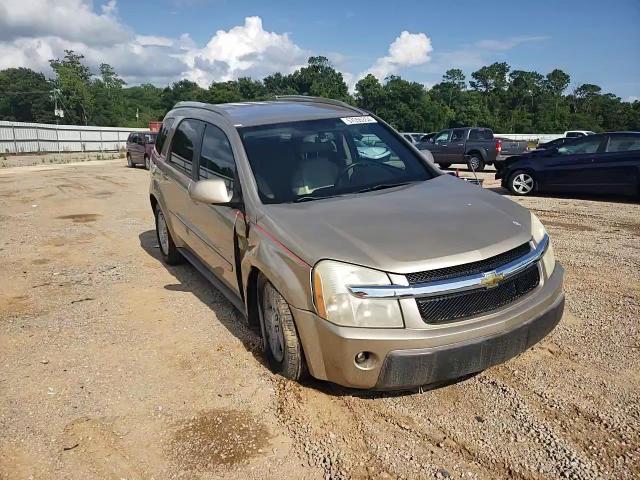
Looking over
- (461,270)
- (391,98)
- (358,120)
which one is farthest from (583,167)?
(391,98)

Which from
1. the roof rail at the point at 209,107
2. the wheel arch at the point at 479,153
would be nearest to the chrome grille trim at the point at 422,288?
the roof rail at the point at 209,107

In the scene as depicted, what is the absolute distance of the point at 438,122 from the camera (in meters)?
84.6

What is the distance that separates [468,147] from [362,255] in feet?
60.3

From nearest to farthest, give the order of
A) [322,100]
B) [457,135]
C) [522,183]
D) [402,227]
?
[402,227], [322,100], [522,183], [457,135]

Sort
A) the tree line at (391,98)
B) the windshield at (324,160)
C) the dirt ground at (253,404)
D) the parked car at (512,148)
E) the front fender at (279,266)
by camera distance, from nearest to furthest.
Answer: the dirt ground at (253,404) → the front fender at (279,266) → the windshield at (324,160) → the parked car at (512,148) → the tree line at (391,98)

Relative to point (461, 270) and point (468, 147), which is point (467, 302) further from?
point (468, 147)

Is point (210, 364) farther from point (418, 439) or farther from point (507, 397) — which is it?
point (507, 397)

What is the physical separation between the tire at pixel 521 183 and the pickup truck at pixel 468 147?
7346 millimetres

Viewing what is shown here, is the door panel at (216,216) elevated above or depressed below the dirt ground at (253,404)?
above

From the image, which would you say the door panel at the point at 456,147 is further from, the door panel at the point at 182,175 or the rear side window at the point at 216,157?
the rear side window at the point at 216,157

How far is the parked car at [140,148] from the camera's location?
23.0 meters

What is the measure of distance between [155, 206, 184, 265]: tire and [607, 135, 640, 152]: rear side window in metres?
8.96

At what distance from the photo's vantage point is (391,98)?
86562 millimetres

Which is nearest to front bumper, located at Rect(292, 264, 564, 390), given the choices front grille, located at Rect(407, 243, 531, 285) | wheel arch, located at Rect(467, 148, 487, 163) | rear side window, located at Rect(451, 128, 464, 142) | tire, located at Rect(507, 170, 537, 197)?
front grille, located at Rect(407, 243, 531, 285)
